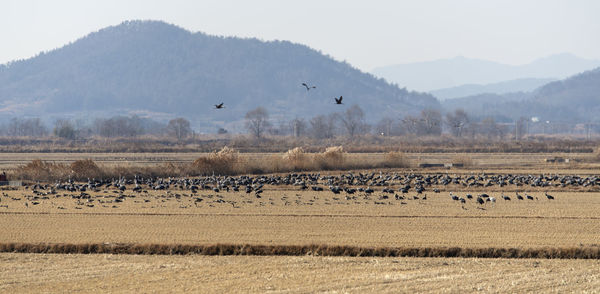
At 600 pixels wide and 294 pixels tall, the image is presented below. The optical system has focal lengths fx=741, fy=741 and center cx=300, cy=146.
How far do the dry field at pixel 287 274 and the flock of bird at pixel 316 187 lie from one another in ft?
39.4

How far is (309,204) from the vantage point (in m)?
31.3

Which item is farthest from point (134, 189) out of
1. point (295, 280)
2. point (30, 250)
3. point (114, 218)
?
point (295, 280)

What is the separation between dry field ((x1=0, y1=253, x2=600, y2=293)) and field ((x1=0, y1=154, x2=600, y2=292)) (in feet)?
0.10

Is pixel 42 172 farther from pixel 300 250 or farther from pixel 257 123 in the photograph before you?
pixel 257 123

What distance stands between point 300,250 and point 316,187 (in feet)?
56.6

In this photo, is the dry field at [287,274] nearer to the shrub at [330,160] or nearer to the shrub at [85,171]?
the shrub at [85,171]

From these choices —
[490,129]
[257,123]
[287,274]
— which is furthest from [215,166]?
[490,129]

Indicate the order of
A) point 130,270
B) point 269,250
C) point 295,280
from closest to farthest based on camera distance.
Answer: point 295,280 → point 130,270 → point 269,250

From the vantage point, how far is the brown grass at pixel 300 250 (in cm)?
1998

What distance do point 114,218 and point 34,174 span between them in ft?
61.7

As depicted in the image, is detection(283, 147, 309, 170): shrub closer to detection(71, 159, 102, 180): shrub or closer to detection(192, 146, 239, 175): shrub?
detection(192, 146, 239, 175): shrub

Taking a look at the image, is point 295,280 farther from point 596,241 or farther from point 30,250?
point 596,241

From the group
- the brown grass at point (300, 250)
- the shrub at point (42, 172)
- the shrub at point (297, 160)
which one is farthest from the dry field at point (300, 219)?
→ the shrub at point (297, 160)

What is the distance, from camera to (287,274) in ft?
56.7
